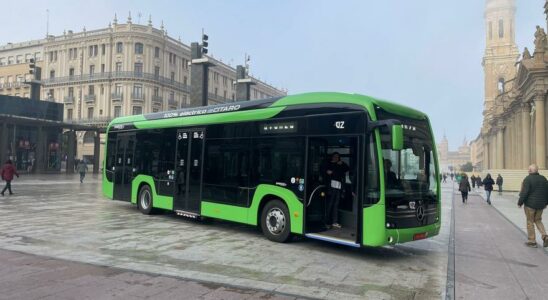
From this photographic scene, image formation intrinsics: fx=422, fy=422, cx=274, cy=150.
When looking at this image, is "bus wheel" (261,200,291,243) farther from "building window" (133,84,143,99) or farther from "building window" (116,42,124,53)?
"building window" (116,42,124,53)

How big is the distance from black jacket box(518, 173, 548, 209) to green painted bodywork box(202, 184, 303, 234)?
17.5 feet

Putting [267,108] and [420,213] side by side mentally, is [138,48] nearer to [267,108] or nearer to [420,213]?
[267,108]

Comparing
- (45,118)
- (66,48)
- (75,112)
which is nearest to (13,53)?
(66,48)

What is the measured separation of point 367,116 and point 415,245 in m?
3.87

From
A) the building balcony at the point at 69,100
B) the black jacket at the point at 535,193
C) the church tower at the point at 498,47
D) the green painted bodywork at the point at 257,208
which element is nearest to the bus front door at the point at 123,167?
the green painted bodywork at the point at 257,208

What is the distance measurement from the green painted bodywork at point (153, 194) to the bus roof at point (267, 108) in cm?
185

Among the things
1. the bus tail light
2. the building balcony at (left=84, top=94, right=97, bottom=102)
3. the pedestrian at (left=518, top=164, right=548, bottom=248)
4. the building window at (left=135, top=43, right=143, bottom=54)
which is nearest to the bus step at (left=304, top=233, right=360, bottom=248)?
the bus tail light

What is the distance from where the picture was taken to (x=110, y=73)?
65.7 metres

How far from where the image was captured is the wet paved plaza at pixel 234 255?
6438 mm

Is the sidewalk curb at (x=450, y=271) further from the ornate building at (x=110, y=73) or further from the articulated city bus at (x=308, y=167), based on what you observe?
the ornate building at (x=110, y=73)

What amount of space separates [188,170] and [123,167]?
13.2ft

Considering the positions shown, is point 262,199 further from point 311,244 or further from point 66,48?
point 66,48

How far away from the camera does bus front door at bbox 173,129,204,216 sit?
1163cm

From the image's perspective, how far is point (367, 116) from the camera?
317 inches
